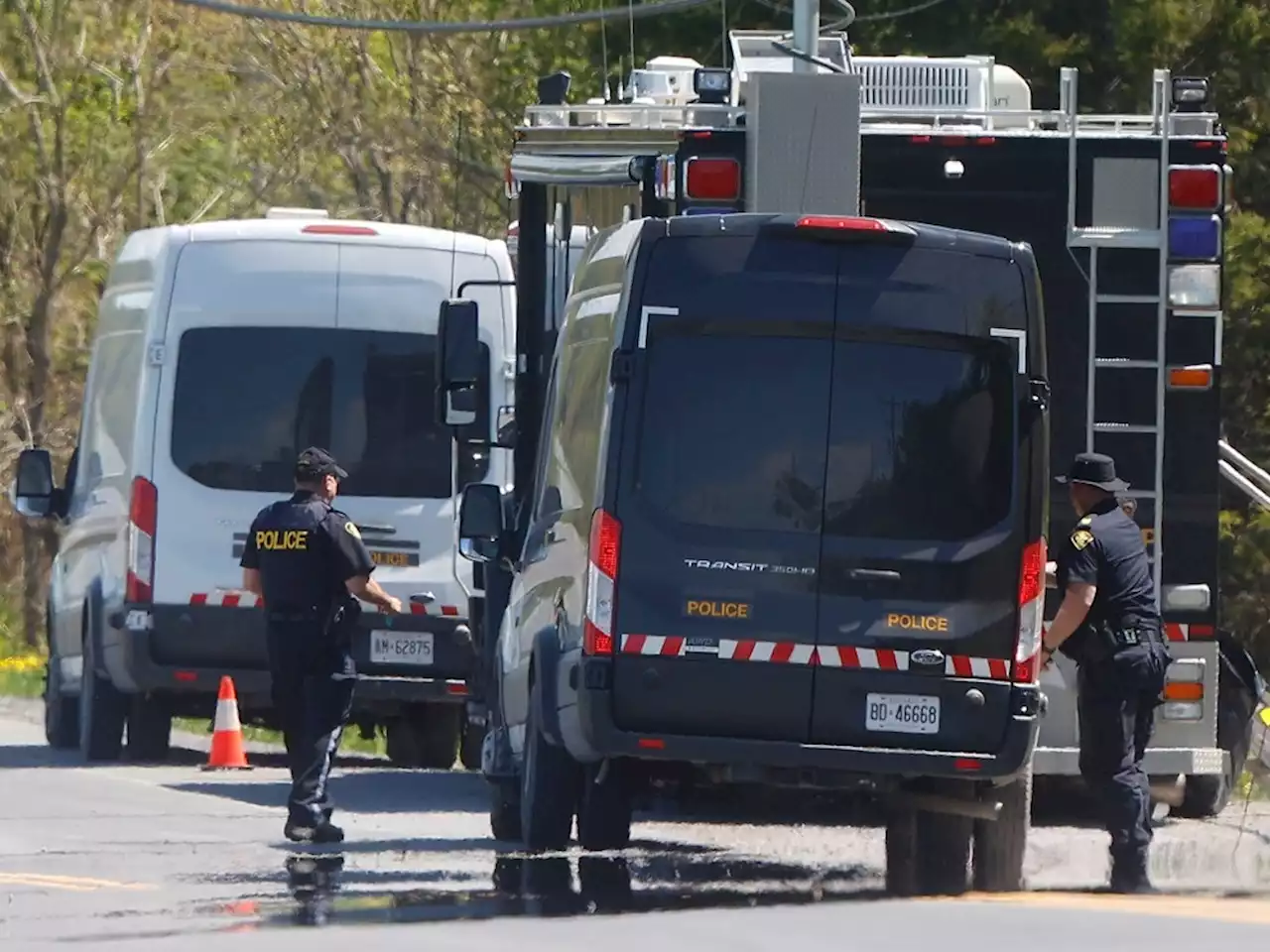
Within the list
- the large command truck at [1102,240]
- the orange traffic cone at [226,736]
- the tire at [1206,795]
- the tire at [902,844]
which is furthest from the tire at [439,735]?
the tire at [902,844]

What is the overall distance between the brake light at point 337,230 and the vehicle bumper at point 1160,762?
571cm

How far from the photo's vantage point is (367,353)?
16.7m

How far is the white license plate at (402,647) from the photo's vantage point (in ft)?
54.2

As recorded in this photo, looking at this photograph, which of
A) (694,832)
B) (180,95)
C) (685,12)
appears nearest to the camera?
(694,832)

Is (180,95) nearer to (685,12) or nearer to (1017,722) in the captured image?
(685,12)

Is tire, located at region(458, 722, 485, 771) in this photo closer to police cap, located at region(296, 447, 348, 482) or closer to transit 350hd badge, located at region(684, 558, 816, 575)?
police cap, located at region(296, 447, 348, 482)

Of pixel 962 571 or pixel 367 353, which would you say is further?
pixel 367 353

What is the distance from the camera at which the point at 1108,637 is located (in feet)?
38.8

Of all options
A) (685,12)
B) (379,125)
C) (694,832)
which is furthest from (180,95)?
(694,832)

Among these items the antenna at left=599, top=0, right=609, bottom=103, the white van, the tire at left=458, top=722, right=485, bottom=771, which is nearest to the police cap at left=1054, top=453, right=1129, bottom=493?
the antenna at left=599, top=0, right=609, bottom=103

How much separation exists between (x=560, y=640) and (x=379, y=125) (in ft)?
76.9

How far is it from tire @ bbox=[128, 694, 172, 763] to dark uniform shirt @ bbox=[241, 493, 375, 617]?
14.2 ft

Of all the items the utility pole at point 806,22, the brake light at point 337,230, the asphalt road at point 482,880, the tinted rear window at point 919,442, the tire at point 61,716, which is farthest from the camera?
the utility pole at point 806,22

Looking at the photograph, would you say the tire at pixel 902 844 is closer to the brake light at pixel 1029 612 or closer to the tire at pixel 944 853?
the tire at pixel 944 853
